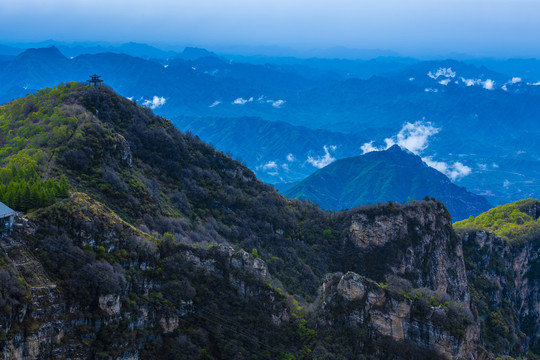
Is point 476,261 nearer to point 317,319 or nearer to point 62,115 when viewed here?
point 317,319

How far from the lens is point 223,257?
4719cm

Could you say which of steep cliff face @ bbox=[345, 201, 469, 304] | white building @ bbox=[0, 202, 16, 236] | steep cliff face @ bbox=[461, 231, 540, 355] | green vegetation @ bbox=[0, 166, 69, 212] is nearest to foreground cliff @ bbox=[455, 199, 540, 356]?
steep cliff face @ bbox=[461, 231, 540, 355]

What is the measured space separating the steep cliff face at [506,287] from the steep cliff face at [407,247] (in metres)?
5.77

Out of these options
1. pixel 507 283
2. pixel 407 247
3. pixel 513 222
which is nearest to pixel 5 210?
pixel 407 247

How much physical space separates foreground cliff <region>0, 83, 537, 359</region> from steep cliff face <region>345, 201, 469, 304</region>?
0.18m

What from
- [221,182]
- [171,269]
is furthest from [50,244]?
[221,182]

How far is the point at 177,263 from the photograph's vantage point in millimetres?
44250

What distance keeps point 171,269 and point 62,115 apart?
3115 centimetres

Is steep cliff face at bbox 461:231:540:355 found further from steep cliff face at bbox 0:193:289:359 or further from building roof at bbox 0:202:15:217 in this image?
building roof at bbox 0:202:15:217

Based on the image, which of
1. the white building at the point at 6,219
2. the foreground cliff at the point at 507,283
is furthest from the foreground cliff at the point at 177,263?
the foreground cliff at the point at 507,283

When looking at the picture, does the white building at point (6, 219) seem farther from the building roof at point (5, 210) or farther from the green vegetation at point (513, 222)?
the green vegetation at point (513, 222)

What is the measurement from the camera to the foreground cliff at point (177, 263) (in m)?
35.5

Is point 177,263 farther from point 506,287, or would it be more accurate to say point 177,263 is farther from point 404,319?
point 506,287

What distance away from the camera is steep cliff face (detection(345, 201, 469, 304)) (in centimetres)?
7225
